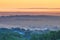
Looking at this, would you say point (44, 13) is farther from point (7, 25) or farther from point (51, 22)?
point (7, 25)

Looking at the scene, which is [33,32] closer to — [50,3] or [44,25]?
[44,25]

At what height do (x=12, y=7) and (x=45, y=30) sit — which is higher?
(x=12, y=7)

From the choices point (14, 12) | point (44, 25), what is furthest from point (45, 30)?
point (14, 12)

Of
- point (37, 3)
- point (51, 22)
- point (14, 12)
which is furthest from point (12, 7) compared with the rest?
point (51, 22)

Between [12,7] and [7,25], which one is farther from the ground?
[12,7]

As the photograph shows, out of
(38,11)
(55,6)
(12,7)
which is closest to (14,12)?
(12,7)

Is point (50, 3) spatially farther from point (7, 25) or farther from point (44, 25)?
point (7, 25)
